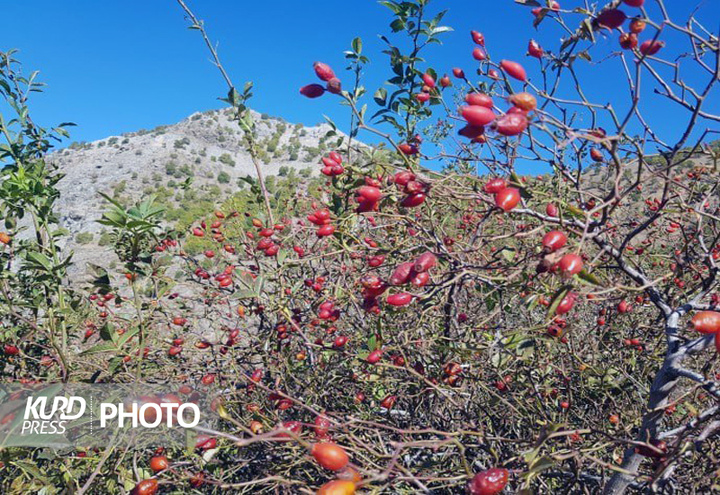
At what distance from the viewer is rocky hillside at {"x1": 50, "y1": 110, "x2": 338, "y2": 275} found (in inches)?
1053

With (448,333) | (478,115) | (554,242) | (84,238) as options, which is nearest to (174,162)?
(84,238)

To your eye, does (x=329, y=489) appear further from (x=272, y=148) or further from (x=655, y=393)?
(x=272, y=148)

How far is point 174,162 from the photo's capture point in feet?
104

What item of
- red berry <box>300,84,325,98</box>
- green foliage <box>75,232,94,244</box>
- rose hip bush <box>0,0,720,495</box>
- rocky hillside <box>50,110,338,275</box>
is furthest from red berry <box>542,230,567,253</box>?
green foliage <box>75,232,94,244</box>

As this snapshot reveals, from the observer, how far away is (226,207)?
454cm

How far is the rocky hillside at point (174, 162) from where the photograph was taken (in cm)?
2673

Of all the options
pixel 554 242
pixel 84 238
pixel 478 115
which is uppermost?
pixel 84 238

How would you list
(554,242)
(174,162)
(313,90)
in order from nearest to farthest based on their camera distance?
1. (554,242)
2. (313,90)
3. (174,162)

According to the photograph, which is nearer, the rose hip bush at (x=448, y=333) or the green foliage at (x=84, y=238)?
the rose hip bush at (x=448, y=333)

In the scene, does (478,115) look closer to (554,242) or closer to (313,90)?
(554,242)

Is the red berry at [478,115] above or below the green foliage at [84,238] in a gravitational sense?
below

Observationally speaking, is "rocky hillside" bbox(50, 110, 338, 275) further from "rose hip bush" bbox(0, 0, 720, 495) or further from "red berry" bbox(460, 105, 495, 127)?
"red berry" bbox(460, 105, 495, 127)

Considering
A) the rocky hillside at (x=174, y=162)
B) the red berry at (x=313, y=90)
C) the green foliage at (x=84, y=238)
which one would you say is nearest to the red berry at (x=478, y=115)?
the red berry at (x=313, y=90)

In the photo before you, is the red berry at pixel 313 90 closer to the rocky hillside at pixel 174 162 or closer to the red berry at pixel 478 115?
the red berry at pixel 478 115
